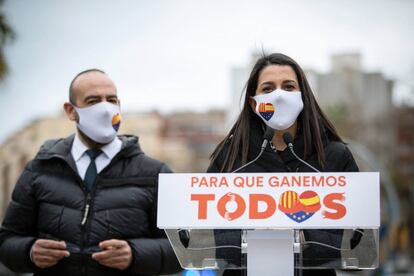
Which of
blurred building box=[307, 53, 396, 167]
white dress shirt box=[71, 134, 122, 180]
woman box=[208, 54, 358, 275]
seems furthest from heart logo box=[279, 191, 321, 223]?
blurred building box=[307, 53, 396, 167]

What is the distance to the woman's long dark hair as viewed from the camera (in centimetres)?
396

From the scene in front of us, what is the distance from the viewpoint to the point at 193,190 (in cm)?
342

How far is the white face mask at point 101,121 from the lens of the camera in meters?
4.72

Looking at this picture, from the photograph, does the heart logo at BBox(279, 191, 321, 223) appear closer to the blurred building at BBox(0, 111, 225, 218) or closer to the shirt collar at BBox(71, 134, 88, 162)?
the shirt collar at BBox(71, 134, 88, 162)

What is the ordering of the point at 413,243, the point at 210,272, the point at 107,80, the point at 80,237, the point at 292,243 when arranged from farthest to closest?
the point at 413,243 → the point at 107,80 → the point at 80,237 → the point at 210,272 → the point at 292,243

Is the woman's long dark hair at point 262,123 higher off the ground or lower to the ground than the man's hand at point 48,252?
higher

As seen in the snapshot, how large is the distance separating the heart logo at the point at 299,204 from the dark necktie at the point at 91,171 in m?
1.69

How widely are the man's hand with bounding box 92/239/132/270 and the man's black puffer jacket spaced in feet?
0.31

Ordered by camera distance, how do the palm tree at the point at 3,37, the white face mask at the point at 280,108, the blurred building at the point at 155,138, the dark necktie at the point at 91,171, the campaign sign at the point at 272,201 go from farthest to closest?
the blurred building at the point at 155,138
the palm tree at the point at 3,37
the dark necktie at the point at 91,171
the white face mask at the point at 280,108
the campaign sign at the point at 272,201

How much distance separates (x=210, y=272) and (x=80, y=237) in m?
1.25

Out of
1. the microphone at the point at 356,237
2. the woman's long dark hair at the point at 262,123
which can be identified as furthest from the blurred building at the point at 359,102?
the microphone at the point at 356,237

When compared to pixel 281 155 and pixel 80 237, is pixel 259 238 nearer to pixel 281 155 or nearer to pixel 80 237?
pixel 281 155

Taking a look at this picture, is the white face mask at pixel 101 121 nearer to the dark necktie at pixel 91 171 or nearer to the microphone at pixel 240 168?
the dark necktie at pixel 91 171

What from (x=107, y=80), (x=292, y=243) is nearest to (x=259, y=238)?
(x=292, y=243)
